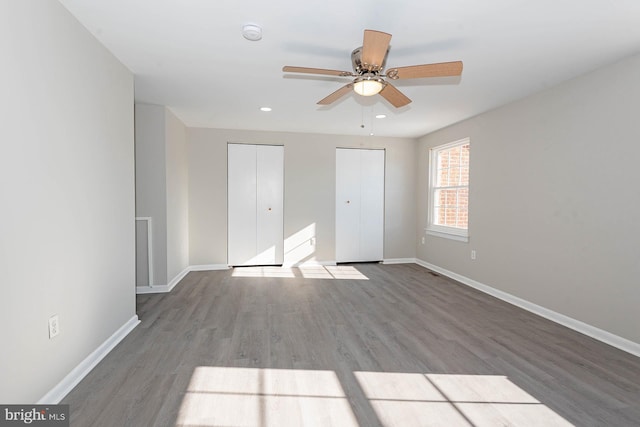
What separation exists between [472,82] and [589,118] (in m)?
1.06

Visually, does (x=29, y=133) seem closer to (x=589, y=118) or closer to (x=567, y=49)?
(x=567, y=49)

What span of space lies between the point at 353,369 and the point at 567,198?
2636 millimetres

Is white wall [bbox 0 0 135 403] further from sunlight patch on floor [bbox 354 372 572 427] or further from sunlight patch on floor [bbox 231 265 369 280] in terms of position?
sunlight patch on floor [bbox 231 265 369 280]

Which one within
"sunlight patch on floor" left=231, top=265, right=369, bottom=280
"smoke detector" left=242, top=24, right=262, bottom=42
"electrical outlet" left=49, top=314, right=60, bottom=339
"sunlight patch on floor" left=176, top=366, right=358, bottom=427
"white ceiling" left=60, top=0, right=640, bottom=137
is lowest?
"sunlight patch on floor" left=231, top=265, right=369, bottom=280

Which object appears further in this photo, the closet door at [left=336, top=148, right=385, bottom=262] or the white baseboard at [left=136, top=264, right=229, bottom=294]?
the closet door at [left=336, top=148, right=385, bottom=262]

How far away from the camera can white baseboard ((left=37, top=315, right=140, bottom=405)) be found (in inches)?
72.1

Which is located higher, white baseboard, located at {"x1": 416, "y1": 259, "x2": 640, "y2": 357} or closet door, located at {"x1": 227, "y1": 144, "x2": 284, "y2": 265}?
closet door, located at {"x1": 227, "y1": 144, "x2": 284, "y2": 265}

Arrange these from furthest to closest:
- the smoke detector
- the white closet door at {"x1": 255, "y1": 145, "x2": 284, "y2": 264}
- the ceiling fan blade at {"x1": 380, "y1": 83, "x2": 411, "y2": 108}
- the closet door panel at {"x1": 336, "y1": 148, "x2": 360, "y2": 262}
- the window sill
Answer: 1. the closet door panel at {"x1": 336, "y1": 148, "x2": 360, "y2": 262}
2. the white closet door at {"x1": 255, "y1": 145, "x2": 284, "y2": 264}
3. the window sill
4. the ceiling fan blade at {"x1": 380, "y1": 83, "x2": 411, "y2": 108}
5. the smoke detector

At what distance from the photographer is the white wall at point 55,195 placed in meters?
1.54

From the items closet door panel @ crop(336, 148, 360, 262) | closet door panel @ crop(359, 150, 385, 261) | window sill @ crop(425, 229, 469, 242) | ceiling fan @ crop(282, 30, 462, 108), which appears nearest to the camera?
ceiling fan @ crop(282, 30, 462, 108)

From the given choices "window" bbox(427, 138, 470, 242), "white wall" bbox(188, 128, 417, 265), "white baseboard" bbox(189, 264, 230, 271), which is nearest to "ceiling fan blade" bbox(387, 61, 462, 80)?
"window" bbox(427, 138, 470, 242)

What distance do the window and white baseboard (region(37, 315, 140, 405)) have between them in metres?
4.28

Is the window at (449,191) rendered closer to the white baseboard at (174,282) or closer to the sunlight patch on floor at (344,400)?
the sunlight patch on floor at (344,400)

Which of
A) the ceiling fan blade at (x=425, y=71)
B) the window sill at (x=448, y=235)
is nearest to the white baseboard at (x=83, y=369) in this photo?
the ceiling fan blade at (x=425, y=71)
